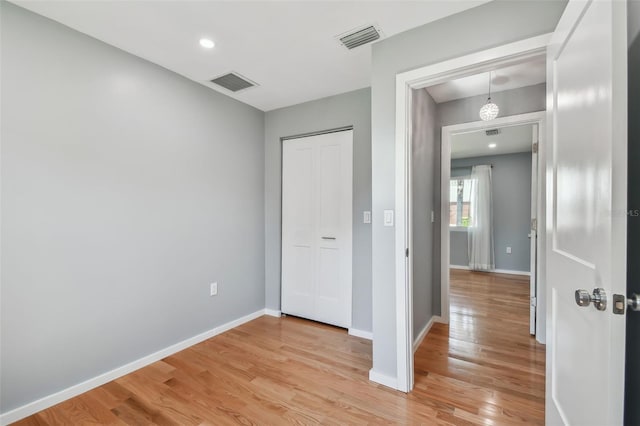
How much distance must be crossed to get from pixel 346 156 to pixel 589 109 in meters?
2.09

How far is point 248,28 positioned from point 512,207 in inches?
235

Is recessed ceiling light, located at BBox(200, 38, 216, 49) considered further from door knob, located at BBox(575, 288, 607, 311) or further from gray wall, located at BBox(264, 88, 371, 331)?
door knob, located at BBox(575, 288, 607, 311)

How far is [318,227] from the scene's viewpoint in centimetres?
316

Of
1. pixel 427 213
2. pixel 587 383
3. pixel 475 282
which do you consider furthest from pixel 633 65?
pixel 475 282

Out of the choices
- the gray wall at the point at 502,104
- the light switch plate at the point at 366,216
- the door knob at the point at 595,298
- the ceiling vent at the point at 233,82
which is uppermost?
the ceiling vent at the point at 233,82

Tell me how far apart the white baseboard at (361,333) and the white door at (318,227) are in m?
0.09

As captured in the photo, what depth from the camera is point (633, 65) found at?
101 centimetres

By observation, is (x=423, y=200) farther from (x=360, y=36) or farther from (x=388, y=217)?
(x=360, y=36)

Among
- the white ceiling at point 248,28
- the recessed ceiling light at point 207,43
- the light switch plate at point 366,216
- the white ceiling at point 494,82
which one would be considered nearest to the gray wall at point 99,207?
the white ceiling at point 248,28

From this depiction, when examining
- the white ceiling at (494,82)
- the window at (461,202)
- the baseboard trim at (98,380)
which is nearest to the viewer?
the baseboard trim at (98,380)

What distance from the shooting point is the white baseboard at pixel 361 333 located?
9.13 feet

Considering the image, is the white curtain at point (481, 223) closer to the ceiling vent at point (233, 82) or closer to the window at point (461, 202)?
the window at point (461, 202)

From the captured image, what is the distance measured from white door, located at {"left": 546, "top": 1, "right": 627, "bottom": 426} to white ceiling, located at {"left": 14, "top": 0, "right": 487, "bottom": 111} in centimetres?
88

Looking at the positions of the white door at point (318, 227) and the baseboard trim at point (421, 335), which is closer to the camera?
the baseboard trim at point (421, 335)
